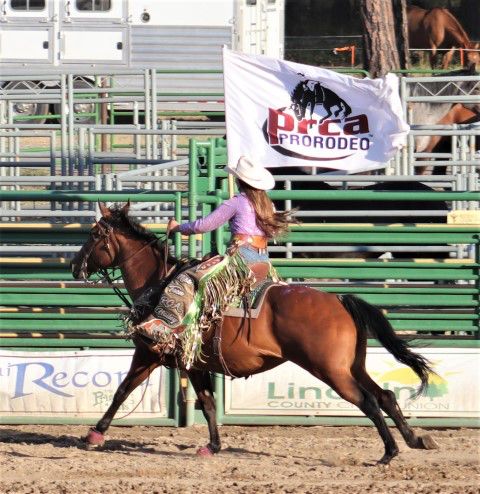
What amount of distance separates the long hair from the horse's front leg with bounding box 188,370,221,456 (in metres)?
1.11

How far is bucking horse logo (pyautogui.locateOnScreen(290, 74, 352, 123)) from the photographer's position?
10000 mm

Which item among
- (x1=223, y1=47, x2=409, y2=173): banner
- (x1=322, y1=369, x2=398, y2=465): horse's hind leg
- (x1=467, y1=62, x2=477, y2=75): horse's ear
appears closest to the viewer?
(x1=322, y1=369, x2=398, y2=465): horse's hind leg

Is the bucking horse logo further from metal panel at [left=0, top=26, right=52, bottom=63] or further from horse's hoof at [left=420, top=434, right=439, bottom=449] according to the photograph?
metal panel at [left=0, top=26, right=52, bottom=63]

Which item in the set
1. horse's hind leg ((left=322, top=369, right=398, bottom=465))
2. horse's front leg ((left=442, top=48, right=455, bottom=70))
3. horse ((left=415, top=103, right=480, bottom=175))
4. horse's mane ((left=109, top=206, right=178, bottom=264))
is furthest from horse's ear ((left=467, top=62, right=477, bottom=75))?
horse's front leg ((left=442, top=48, right=455, bottom=70))

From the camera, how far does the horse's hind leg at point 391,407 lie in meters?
7.62

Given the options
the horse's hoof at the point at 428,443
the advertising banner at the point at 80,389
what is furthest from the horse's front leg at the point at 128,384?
the horse's hoof at the point at 428,443

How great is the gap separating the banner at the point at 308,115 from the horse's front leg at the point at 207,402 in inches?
88.0

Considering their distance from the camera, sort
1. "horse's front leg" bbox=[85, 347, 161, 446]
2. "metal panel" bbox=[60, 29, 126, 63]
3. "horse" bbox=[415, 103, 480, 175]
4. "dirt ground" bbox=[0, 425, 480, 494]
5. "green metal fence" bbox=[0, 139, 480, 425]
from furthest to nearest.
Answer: "metal panel" bbox=[60, 29, 126, 63], "horse" bbox=[415, 103, 480, 175], "green metal fence" bbox=[0, 139, 480, 425], "horse's front leg" bbox=[85, 347, 161, 446], "dirt ground" bbox=[0, 425, 480, 494]

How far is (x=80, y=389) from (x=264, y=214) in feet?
7.03

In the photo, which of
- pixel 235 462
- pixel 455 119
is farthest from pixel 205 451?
pixel 455 119

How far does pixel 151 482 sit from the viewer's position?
Answer: 709 cm

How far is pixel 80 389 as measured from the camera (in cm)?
891

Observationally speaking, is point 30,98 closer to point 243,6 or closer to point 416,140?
point 416,140

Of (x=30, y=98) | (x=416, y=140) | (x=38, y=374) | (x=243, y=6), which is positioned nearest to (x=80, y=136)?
(x=30, y=98)
